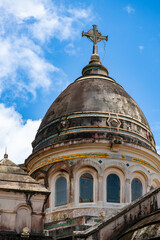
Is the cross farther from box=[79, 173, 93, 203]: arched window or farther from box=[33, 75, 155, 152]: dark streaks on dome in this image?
box=[79, 173, 93, 203]: arched window

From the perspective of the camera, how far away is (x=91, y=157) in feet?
96.4

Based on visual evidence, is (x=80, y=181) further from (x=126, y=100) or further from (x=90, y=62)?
(x=90, y=62)

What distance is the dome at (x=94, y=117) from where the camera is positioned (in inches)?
1196

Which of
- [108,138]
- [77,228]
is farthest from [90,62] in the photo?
[77,228]

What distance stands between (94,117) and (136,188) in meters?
5.08

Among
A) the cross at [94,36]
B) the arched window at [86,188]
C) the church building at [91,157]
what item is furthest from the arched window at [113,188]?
the cross at [94,36]

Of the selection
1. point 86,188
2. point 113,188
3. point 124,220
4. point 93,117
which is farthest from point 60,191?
point 124,220

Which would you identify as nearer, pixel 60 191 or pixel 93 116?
pixel 60 191

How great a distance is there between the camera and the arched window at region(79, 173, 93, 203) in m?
28.5

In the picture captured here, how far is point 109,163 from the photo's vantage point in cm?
2936

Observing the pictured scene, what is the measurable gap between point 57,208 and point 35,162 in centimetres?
392

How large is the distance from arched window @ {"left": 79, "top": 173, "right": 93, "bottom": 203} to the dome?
2.21 meters

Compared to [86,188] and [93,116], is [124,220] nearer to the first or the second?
[86,188]

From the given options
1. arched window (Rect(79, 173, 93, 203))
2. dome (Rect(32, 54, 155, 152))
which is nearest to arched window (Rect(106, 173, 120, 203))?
arched window (Rect(79, 173, 93, 203))
